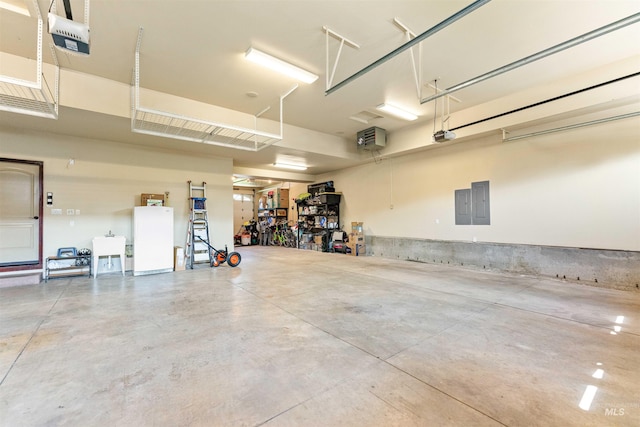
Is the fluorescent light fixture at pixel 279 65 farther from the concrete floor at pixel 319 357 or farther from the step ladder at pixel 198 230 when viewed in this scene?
the step ladder at pixel 198 230

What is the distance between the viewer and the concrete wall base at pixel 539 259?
4.73 m

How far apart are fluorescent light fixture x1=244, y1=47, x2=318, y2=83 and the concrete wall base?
545cm

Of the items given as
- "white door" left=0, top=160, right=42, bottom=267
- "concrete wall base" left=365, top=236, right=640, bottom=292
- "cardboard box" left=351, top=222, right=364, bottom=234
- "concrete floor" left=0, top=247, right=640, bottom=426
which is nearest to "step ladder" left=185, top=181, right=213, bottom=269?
"concrete floor" left=0, top=247, right=640, bottom=426

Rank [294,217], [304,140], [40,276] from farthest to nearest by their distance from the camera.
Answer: [294,217] < [304,140] < [40,276]

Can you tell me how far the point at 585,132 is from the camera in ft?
16.9

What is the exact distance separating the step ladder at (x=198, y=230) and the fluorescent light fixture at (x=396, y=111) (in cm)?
509

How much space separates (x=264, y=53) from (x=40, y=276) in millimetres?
6198

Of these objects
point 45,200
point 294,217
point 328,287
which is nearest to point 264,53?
point 328,287

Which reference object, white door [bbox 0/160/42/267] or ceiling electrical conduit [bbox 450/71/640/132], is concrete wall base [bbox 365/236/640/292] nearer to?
ceiling electrical conduit [bbox 450/71/640/132]

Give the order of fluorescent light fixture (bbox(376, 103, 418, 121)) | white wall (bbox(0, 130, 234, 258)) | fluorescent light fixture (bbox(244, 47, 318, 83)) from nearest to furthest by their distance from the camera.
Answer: fluorescent light fixture (bbox(244, 47, 318, 83)), white wall (bbox(0, 130, 234, 258)), fluorescent light fixture (bbox(376, 103, 418, 121))

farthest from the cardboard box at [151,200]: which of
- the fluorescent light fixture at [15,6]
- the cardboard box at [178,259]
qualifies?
the fluorescent light fixture at [15,6]

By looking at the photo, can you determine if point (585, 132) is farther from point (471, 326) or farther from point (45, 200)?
point (45, 200)

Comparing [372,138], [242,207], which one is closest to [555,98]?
[372,138]

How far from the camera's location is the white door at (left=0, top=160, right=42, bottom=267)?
210 inches
